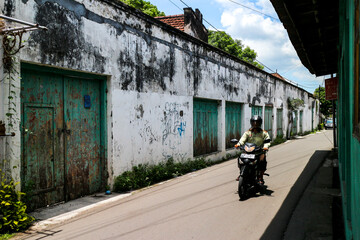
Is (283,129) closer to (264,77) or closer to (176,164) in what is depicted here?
(264,77)

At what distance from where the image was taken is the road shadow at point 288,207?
4453mm

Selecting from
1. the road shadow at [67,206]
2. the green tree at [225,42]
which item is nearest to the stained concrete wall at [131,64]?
the road shadow at [67,206]

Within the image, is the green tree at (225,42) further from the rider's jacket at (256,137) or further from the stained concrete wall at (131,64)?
the rider's jacket at (256,137)

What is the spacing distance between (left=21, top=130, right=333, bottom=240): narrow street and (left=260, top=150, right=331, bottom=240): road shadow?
0.30 feet

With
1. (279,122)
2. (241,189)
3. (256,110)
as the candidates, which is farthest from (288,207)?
(279,122)

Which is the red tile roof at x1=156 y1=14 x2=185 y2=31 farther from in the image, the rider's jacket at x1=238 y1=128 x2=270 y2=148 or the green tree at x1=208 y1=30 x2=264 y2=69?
the green tree at x1=208 y1=30 x2=264 y2=69

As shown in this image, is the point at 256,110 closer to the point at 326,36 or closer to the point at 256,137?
the point at 326,36

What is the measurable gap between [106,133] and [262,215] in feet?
12.4

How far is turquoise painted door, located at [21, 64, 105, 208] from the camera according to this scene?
5.48 metres

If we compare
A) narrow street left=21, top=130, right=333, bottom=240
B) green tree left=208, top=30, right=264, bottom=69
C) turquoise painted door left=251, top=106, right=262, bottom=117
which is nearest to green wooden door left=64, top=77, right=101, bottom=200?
narrow street left=21, top=130, right=333, bottom=240

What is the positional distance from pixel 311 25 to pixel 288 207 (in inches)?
140

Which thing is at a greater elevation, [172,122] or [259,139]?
[172,122]

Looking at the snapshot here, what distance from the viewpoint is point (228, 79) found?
43.7 feet

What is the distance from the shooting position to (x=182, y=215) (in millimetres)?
5348
